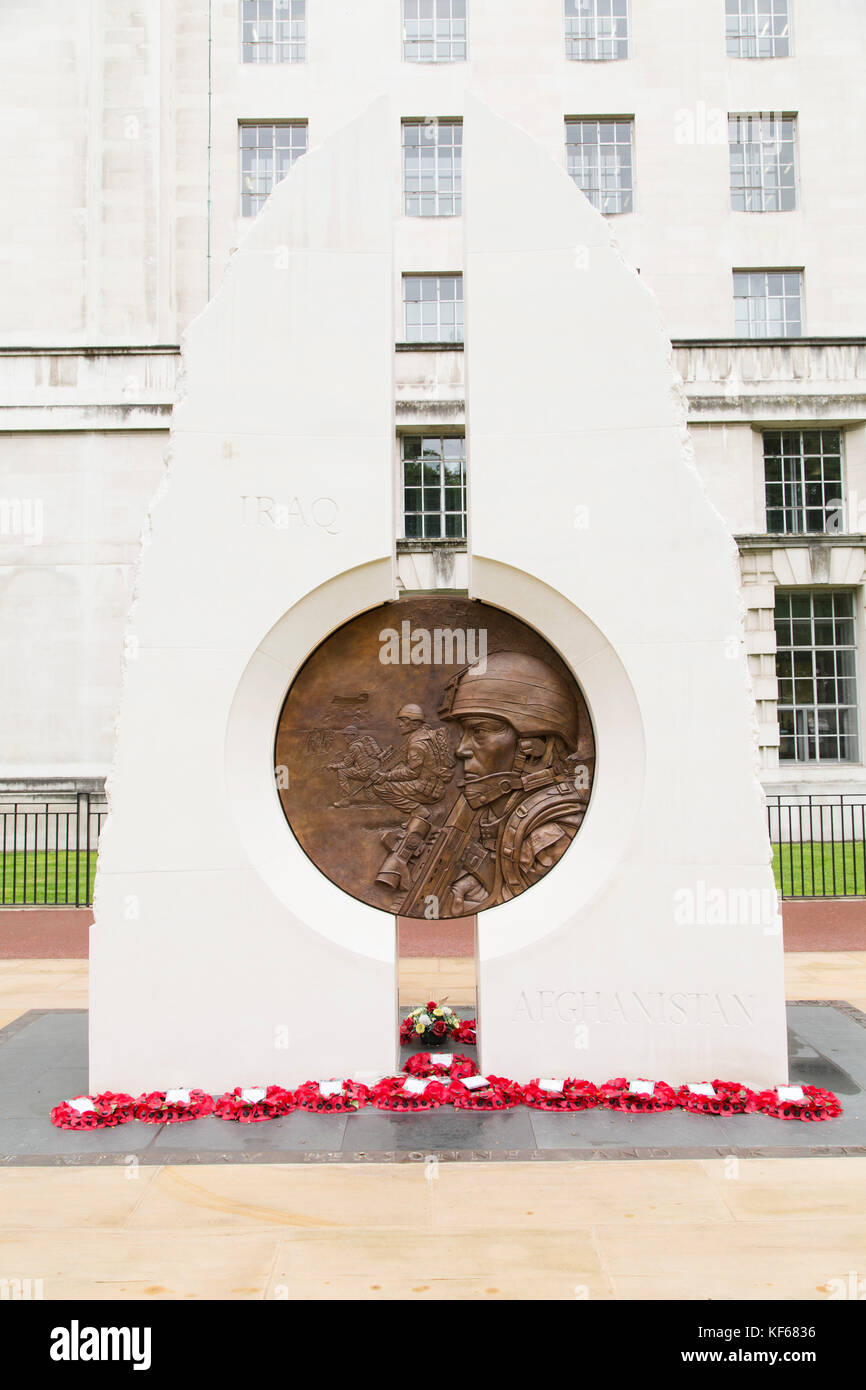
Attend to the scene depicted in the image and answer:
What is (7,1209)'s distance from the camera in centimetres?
447

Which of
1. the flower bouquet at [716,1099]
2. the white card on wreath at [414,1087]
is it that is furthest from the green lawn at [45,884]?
the flower bouquet at [716,1099]

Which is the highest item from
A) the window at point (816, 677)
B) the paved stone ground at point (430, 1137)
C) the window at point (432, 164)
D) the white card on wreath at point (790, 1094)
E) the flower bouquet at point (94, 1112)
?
the window at point (432, 164)

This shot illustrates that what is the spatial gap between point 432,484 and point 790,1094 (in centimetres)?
1638

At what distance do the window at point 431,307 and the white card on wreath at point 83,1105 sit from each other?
19.4 metres

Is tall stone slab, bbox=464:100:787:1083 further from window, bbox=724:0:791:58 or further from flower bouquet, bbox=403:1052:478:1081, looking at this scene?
window, bbox=724:0:791:58

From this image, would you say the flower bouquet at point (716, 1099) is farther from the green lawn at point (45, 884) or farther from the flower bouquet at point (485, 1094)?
the green lawn at point (45, 884)

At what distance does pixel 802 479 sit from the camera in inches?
817

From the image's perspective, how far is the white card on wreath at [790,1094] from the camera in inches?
219

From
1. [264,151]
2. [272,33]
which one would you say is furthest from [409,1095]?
[272,33]

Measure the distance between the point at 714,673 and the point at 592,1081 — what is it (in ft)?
8.49

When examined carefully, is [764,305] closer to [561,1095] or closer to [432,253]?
[432,253]

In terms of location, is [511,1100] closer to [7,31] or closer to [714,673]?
[714,673]

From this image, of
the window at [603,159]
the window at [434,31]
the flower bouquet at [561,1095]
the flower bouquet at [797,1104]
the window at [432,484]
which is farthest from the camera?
the window at [603,159]

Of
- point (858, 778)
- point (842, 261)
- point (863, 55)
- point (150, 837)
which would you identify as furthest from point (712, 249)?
point (150, 837)
